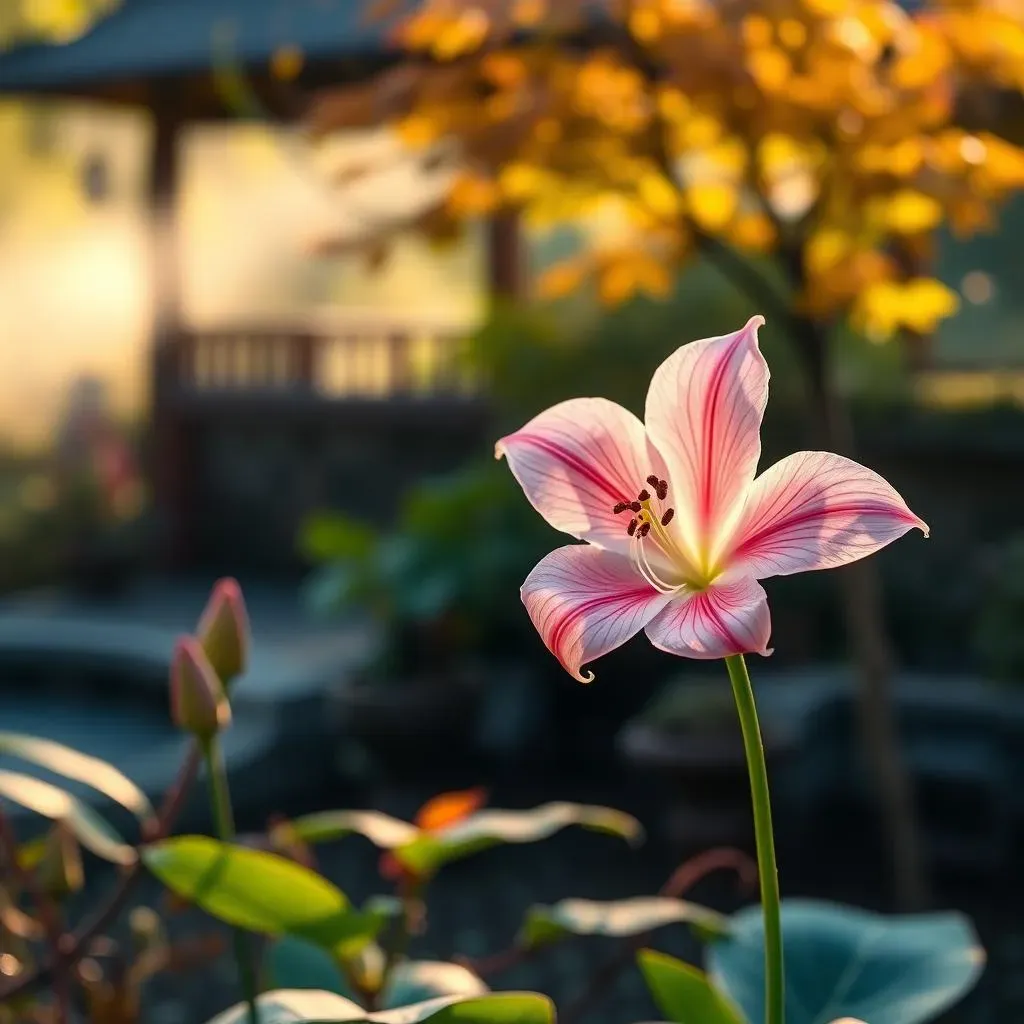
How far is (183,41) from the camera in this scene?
26.2ft

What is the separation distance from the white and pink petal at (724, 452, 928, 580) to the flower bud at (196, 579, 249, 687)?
0.49m

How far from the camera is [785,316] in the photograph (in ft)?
11.8

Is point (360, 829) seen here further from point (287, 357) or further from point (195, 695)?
point (287, 357)

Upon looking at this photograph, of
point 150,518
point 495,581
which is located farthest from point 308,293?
point 495,581

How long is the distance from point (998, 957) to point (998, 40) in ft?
7.06

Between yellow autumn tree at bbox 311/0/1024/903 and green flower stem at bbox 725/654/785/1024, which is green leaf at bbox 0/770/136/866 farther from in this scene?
yellow autumn tree at bbox 311/0/1024/903

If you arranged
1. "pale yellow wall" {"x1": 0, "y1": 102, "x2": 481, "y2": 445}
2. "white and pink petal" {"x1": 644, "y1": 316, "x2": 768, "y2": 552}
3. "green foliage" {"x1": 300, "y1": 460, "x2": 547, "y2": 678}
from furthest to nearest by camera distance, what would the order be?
1. "pale yellow wall" {"x1": 0, "y1": 102, "x2": 481, "y2": 445}
2. "green foliage" {"x1": 300, "y1": 460, "x2": 547, "y2": 678}
3. "white and pink petal" {"x1": 644, "y1": 316, "x2": 768, "y2": 552}

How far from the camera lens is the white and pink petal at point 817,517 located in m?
0.83

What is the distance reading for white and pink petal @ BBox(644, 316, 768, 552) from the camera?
0.90 meters

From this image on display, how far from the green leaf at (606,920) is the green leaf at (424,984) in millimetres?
67

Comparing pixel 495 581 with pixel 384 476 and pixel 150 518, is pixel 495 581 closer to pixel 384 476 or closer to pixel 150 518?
pixel 384 476

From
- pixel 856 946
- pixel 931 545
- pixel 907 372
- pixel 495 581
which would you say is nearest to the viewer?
pixel 856 946

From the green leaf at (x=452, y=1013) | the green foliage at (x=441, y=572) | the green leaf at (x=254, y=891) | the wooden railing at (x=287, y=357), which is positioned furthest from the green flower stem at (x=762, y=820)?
Answer: the wooden railing at (x=287, y=357)

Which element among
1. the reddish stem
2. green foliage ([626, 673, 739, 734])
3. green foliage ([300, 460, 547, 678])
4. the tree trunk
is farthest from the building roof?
the reddish stem
